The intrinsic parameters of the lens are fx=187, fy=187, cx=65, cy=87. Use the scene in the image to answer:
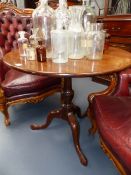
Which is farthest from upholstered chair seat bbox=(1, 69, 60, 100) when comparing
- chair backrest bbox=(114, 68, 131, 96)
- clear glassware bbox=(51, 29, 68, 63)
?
chair backrest bbox=(114, 68, 131, 96)

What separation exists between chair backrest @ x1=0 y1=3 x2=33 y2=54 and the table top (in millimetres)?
920

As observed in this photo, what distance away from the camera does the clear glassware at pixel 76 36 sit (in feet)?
3.93

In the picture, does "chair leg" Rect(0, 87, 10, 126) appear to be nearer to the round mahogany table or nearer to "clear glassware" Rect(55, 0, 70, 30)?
the round mahogany table

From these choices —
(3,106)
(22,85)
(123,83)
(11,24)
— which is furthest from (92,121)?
(11,24)

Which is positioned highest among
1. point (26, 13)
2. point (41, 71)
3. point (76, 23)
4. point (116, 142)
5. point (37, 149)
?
point (26, 13)

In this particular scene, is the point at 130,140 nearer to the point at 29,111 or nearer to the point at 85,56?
the point at 85,56

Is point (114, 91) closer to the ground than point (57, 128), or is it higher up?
higher up

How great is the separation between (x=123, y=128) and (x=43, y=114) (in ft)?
3.98

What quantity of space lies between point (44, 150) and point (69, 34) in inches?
36.6

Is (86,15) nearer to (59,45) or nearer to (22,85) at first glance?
(59,45)

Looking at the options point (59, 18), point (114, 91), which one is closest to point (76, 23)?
point (59, 18)

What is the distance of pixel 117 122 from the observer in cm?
99

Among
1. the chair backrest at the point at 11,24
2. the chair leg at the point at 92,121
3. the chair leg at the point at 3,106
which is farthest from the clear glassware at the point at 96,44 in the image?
the chair backrest at the point at 11,24

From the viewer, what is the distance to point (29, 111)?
6.82 ft
